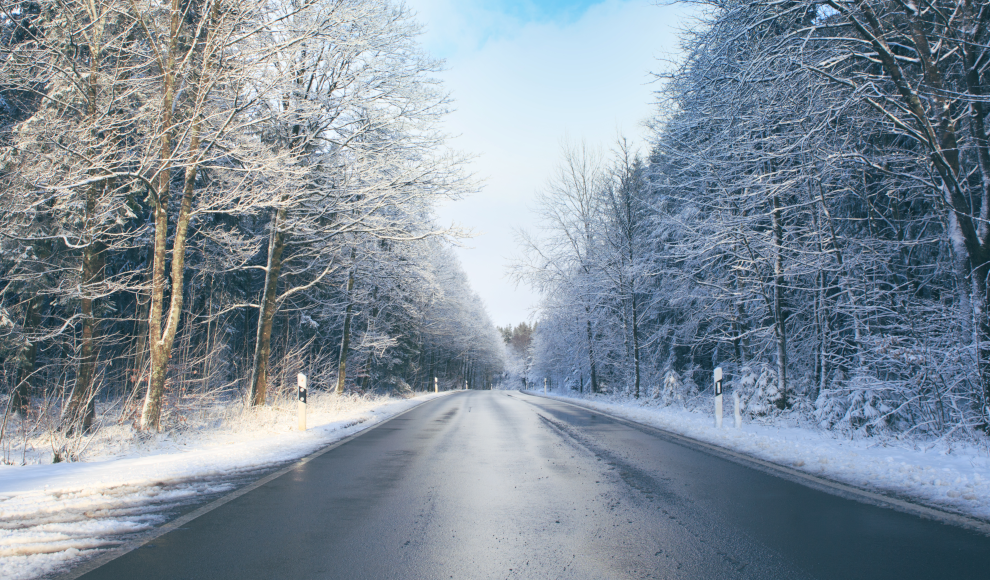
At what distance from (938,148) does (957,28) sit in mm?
1783

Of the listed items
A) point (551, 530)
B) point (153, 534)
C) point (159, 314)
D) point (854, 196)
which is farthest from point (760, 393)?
point (159, 314)

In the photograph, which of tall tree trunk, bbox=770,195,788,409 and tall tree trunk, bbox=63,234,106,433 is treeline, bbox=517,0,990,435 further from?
tall tree trunk, bbox=63,234,106,433

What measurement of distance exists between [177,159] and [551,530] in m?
8.30

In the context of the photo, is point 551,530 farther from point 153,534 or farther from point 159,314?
point 159,314

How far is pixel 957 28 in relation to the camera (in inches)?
294

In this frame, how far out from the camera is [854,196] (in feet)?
39.5

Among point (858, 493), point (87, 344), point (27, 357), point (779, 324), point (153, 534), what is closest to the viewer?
point (153, 534)

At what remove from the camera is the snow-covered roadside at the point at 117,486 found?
3.56 metres

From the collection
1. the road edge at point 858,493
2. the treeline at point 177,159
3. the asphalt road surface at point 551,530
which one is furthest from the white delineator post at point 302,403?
the road edge at point 858,493

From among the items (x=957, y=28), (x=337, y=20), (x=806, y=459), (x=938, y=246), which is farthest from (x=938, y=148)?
(x=337, y=20)

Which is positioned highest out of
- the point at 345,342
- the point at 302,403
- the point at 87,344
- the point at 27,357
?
the point at 345,342

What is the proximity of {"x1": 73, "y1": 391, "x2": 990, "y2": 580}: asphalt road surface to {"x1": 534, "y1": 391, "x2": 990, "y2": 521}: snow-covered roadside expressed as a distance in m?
0.73

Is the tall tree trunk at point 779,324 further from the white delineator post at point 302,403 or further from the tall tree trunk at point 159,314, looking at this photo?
the tall tree trunk at point 159,314

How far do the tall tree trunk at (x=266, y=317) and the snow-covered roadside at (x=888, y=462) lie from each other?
10.4 metres
